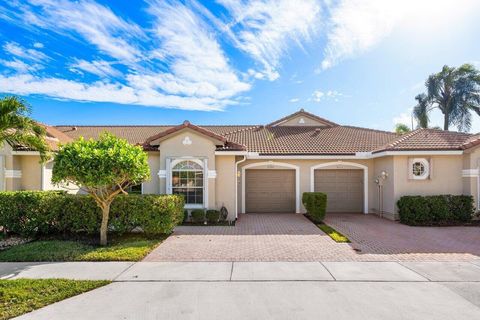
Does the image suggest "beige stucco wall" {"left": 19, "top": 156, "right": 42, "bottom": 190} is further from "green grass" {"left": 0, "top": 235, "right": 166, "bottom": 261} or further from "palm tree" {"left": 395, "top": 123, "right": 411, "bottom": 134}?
"palm tree" {"left": 395, "top": 123, "right": 411, "bottom": 134}

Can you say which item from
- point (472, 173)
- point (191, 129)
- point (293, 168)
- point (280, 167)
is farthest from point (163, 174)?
point (472, 173)

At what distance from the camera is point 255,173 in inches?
631

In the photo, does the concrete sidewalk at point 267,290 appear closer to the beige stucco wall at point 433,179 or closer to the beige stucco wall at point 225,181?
the beige stucco wall at point 225,181

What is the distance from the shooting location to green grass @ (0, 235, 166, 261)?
750cm

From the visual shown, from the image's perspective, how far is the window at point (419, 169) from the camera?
1360 cm

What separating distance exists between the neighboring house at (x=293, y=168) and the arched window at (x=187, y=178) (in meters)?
0.05

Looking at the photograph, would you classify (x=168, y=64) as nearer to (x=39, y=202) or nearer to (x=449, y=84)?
(x=39, y=202)

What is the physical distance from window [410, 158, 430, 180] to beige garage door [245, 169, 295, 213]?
6.05m

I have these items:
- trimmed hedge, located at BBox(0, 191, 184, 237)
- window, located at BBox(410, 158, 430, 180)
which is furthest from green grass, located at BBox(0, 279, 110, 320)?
window, located at BBox(410, 158, 430, 180)

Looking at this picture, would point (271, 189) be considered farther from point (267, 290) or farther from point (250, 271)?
point (267, 290)

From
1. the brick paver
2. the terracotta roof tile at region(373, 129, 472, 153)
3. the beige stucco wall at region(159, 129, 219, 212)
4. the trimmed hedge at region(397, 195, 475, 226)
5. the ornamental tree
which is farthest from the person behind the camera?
the terracotta roof tile at region(373, 129, 472, 153)

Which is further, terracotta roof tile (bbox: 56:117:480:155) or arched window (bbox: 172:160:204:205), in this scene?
terracotta roof tile (bbox: 56:117:480:155)

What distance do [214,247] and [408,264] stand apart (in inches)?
217

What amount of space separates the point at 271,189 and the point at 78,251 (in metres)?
10.5
